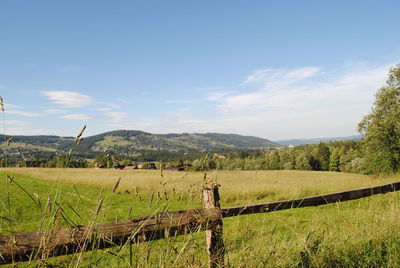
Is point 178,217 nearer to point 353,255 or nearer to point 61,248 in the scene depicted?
point 61,248

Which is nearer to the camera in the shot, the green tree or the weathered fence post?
the weathered fence post

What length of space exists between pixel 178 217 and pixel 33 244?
1.26m

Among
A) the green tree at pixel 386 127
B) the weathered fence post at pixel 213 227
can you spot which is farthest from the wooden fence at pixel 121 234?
the green tree at pixel 386 127

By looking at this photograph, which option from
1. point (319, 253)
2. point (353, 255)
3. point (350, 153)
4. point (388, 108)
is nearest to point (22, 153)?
point (319, 253)

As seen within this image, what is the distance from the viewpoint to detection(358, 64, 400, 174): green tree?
29.5 meters

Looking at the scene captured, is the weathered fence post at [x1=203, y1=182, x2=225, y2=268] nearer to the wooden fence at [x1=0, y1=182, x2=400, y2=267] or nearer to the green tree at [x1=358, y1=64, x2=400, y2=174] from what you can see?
the wooden fence at [x1=0, y1=182, x2=400, y2=267]

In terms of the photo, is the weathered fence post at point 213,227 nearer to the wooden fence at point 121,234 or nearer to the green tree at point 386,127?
the wooden fence at point 121,234

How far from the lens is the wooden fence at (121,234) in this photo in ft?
6.54

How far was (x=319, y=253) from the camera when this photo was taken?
3.38 m

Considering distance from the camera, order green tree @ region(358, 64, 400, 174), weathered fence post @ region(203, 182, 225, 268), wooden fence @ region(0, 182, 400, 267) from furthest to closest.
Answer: green tree @ region(358, 64, 400, 174)
weathered fence post @ region(203, 182, 225, 268)
wooden fence @ region(0, 182, 400, 267)

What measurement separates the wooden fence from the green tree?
32.8m

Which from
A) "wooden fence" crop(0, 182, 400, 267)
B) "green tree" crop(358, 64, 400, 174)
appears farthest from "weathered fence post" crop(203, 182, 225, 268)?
"green tree" crop(358, 64, 400, 174)

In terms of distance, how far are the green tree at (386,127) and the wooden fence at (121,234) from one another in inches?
1290

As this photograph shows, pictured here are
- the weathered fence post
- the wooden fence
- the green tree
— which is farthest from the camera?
the green tree
